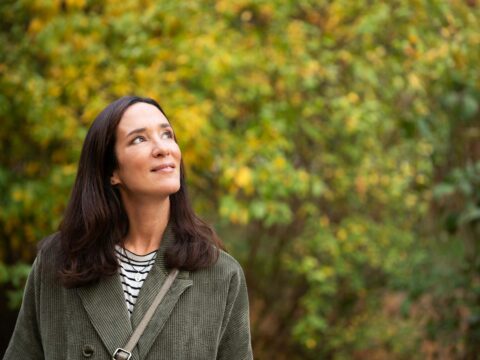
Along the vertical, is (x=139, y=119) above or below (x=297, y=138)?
above

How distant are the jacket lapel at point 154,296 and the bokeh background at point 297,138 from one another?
2.08 metres

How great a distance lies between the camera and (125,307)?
2.29m

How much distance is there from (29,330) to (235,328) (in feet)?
2.08

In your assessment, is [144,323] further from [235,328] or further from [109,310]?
[235,328]

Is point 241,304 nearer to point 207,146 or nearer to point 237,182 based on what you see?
point 237,182

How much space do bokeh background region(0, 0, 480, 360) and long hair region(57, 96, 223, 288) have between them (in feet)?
6.41

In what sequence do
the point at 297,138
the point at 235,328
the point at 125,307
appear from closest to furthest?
the point at 125,307, the point at 235,328, the point at 297,138

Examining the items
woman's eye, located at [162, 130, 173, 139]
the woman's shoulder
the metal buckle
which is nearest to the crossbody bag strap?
the metal buckle

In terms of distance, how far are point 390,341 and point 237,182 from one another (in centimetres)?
326

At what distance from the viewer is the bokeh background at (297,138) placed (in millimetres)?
4723

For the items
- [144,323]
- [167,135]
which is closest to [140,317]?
[144,323]

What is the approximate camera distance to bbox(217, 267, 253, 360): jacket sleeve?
7.81ft

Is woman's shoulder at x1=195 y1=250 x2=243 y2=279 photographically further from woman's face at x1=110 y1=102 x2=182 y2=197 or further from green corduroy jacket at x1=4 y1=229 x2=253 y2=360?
woman's face at x1=110 y1=102 x2=182 y2=197

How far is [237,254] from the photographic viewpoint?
7055 mm
